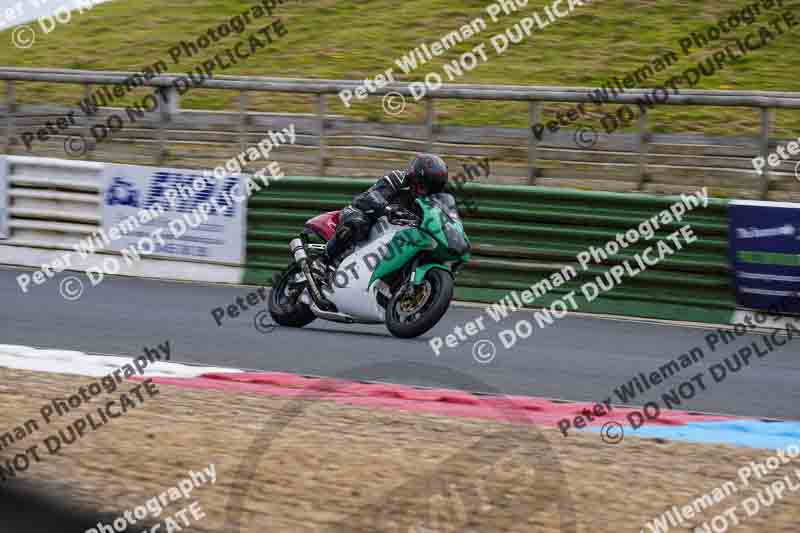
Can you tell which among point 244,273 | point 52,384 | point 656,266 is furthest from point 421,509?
point 244,273

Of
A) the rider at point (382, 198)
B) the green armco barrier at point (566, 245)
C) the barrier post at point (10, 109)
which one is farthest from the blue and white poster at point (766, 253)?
the barrier post at point (10, 109)

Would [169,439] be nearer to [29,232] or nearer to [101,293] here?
[101,293]

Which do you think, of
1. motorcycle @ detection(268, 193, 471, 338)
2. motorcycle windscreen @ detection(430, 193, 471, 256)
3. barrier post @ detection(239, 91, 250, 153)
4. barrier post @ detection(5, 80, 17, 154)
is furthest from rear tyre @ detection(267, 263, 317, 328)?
barrier post @ detection(5, 80, 17, 154)

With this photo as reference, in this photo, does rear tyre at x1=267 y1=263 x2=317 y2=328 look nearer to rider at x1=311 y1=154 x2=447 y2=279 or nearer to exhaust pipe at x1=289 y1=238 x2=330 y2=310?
exhaust pipe at x1=289 y1=238 x2=330 y2=310

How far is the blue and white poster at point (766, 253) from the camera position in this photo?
11250 millimetres

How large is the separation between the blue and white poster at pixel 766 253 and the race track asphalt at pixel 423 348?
1.76 feet

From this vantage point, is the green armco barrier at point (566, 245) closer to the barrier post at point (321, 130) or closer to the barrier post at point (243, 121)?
the barrier post at point (321, 130)

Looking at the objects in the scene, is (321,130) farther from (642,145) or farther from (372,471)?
(372,471)

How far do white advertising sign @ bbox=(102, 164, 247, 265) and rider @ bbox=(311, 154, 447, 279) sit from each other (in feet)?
11.9

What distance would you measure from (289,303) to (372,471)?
5.26 meters

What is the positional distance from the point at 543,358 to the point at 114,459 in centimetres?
474

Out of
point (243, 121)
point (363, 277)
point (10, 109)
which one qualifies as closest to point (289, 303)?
point (363, 277)

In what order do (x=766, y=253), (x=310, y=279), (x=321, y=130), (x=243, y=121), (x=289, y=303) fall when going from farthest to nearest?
(x=243, y=121)
(x=321, y=130)
(x=766, y=253)
(x=289, y=303)
(x=310, y=279)

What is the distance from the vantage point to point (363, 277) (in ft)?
32.9
